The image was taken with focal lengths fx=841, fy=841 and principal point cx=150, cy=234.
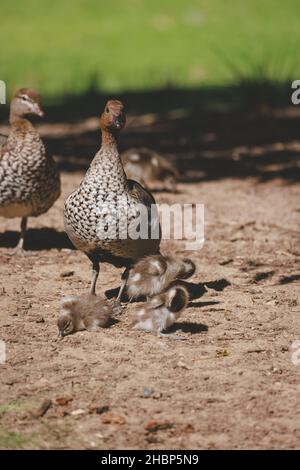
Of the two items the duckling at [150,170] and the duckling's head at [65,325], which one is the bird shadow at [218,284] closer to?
the duckling's head at [65,325]

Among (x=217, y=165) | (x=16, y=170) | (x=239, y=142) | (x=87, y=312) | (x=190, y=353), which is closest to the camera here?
(x=190, y=353)

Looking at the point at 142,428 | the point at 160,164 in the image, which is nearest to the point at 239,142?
the point at 160,164

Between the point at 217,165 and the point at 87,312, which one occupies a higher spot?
the point at 217,165

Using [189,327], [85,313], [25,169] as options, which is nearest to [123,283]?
[85,313]

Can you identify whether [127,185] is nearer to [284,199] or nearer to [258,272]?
[258,272]

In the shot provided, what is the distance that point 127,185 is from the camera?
225 inches

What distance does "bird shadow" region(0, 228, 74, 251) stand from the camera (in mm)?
Result: 7328

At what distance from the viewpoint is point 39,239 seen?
7578mm

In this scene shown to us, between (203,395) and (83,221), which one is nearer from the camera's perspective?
(203,395)

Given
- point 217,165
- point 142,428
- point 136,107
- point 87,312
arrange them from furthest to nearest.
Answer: point 136,107, point 217,165, point 87,312, point 142,428

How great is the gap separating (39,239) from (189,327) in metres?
2.47

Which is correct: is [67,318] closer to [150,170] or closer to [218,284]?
[218,284]

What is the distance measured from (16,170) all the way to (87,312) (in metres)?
1.64

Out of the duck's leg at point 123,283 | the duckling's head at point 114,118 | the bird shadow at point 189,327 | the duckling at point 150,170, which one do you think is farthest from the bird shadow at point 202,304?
the duckling at point 150,170
